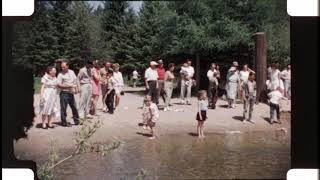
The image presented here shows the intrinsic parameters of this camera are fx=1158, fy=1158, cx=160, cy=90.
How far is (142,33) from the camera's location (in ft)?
30.2

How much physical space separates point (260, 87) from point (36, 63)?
180 cm

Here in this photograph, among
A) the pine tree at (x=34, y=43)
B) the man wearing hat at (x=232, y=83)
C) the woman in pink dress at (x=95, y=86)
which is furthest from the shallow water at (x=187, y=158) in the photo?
the pine tree at (x=34, y=43)

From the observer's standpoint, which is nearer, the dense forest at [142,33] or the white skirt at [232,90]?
the dense forest at [142,33]

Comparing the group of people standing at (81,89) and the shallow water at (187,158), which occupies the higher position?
the group of people standing at (81,89)

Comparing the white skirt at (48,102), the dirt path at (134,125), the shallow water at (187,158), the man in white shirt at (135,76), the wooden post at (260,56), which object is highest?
the wooden post at (260,56)

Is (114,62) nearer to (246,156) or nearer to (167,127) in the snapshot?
(167,127)

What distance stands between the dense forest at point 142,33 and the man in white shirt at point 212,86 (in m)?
0.09

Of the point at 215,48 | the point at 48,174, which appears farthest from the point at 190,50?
the point at 48,174

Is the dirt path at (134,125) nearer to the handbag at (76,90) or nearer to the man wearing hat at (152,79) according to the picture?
the man wearing hat at (152,79)

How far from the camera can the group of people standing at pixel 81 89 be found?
363 inches

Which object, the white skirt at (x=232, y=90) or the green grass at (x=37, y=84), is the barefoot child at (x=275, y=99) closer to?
the white skirt at (x=232, y=90)

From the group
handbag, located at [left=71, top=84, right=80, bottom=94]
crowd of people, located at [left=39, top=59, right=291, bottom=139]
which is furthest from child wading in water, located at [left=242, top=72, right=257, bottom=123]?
handbag, located at [left=71, top=84, right=80, bottom=94]

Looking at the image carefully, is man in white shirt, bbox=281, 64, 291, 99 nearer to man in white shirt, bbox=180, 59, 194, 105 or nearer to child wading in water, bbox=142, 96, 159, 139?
man in white shirt, bbox=180, 59, 194, 105

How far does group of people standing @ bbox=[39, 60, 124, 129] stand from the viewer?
9211mm
